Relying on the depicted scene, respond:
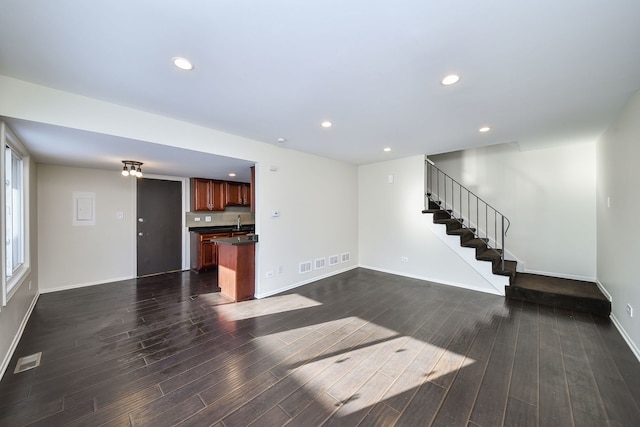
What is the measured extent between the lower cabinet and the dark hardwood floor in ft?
6.42

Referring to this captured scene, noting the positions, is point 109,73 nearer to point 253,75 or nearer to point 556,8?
point 253,75

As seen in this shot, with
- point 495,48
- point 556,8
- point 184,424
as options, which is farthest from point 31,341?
point 556,8

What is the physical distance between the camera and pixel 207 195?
6.10 m

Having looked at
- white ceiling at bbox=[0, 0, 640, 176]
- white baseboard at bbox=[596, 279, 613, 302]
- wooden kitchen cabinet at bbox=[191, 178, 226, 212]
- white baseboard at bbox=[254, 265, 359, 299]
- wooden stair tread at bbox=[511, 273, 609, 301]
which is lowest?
white baseboard at bbox=[254, 265, 359, 299]

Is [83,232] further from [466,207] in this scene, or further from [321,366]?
[466,207]

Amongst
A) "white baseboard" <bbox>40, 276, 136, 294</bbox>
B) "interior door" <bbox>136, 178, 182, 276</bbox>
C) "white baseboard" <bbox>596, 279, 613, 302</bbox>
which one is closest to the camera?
"white baseboard" <bbox>596, 279, 613, 302</bbox>

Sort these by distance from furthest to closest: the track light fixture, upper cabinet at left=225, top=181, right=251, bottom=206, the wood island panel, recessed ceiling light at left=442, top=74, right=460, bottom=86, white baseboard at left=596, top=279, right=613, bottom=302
Result: upper cabinet at left=225, top=181, right=251, bottom=206
the track light fixture
the wood island panel
white baseboard at left=596, top=279, right=613, bottom=302
recessed ceiling light at left=442, top=74, right=460, bottom=86

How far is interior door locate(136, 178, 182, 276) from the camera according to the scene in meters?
5.25

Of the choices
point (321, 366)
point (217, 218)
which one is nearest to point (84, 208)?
point (217, 218)

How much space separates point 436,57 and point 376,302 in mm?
3198

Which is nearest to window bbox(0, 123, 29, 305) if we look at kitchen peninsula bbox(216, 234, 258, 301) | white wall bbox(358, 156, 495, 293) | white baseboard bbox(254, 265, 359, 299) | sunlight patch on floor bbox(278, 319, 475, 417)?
kitchen peninsula bbox(216, 234, 258, 301)

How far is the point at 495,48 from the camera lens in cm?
170

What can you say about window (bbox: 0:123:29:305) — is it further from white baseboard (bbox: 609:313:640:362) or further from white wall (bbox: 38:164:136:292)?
white baseboard (bbox: 609:313:640:362)

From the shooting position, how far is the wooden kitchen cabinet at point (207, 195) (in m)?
5.90
